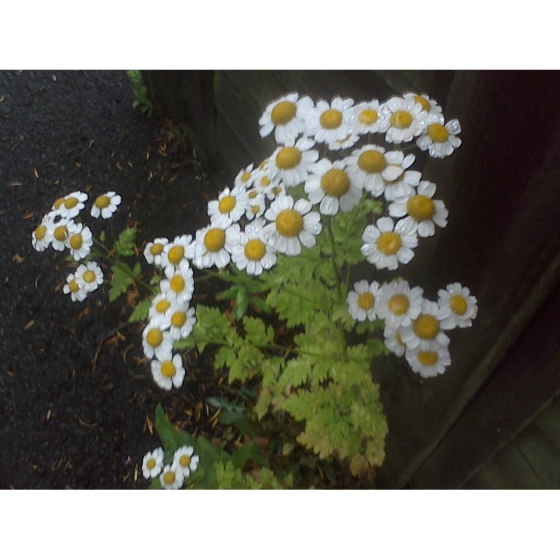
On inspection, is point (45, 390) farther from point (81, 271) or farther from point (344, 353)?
point (344, 353)

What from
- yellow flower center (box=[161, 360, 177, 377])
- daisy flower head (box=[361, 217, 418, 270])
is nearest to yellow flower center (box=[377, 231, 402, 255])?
daisy flower head (box=[361, 217, 418, 270])

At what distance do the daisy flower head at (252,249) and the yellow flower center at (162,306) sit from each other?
19 centimetres

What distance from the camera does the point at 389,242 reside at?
0.65 meters

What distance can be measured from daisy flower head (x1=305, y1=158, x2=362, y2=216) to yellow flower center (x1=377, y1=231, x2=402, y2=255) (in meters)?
0.07

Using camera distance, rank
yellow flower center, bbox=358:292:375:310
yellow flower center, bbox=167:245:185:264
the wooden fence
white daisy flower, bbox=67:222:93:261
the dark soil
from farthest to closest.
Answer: the dark soil
white daisy flower, bbox=67:222:93:261
yellow flower center, bbox=167:245:185:264
yellow flower center, bbox=358:292:375:310
the wooden fence

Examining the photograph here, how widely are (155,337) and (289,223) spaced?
0.35 meters

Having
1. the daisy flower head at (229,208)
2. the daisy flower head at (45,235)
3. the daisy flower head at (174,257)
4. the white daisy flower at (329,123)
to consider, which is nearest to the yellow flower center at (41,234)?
the daisy flower head at (45,235)

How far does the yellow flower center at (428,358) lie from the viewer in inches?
27.6

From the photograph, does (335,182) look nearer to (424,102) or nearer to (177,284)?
(424,102)

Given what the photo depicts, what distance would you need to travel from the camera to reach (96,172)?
5.64ft

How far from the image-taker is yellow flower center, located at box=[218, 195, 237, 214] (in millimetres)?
758

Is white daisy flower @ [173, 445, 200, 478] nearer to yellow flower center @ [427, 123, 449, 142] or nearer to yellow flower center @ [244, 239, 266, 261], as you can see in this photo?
yellow flower center @ [244, 239, 266, 261]

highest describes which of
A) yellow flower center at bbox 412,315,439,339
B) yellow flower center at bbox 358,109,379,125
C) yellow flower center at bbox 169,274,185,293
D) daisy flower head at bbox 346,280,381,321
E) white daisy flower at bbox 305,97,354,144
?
yellow flower center at bbox 358,109,379,125
